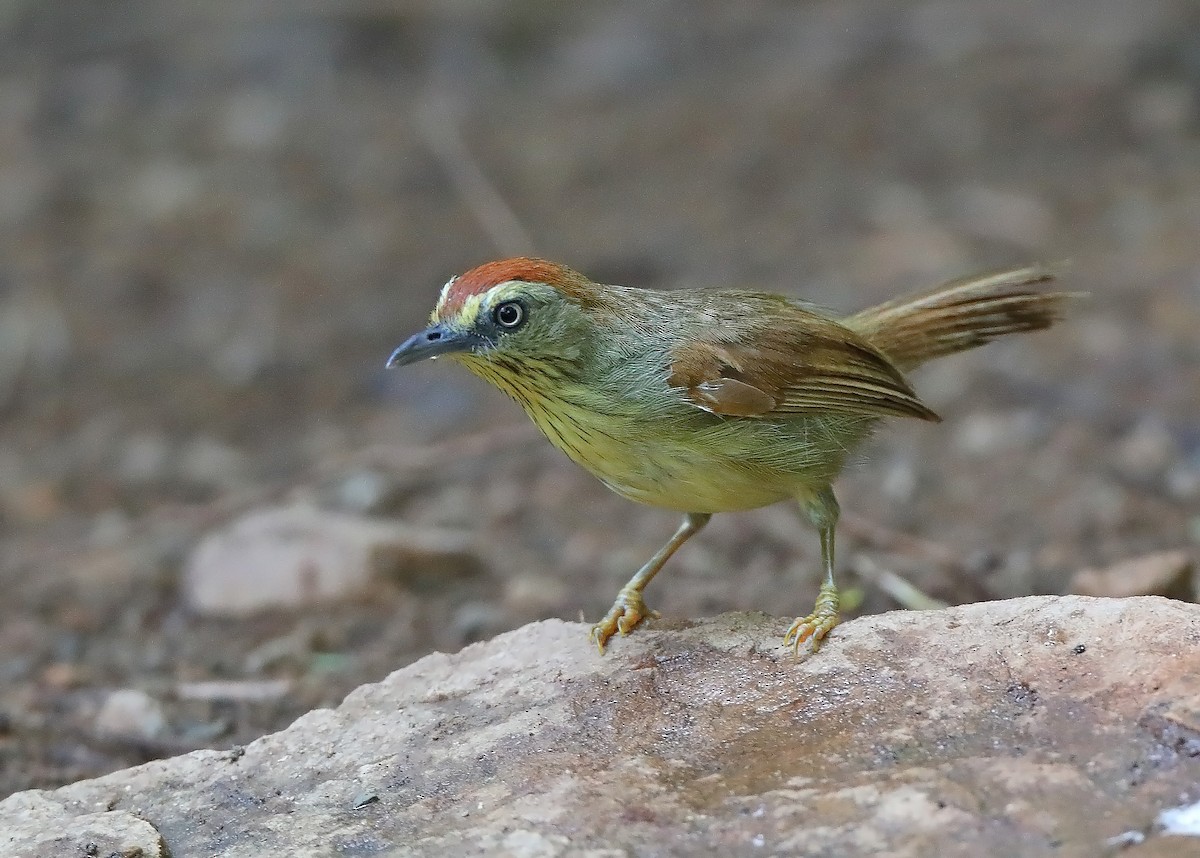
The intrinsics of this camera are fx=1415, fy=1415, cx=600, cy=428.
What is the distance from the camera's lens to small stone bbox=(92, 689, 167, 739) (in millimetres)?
4750

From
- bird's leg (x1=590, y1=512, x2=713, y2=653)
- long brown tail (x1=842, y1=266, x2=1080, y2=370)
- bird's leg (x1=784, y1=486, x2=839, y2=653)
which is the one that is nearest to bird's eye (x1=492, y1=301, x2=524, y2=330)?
bird's leg (x1=590, y1=512, x2=713, y2=653)

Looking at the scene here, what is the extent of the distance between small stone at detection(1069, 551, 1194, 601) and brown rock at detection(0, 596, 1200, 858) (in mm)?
1401

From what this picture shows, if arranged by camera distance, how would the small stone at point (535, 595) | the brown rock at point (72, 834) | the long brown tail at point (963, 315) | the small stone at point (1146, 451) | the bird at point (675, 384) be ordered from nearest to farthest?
the brown rock at point (72, 834) → the bird at point (675, 384) → the long brown tail at point (963, 315) → the small stone at point (535, 595) → the small stone at point (1146, 451)

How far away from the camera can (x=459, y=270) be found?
9.45 m

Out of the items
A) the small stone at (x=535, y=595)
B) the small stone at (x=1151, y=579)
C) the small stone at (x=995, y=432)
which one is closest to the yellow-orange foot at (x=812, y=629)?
the small stone at (x=1151, y=579)

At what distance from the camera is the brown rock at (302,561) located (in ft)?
19.0

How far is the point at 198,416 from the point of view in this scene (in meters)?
8.23

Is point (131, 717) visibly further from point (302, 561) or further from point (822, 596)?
point (822, 596)

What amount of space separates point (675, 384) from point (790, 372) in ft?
1.49

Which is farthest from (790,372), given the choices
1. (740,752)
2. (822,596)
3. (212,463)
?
(212,463)

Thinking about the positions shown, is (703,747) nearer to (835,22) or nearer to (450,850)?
(450,850)

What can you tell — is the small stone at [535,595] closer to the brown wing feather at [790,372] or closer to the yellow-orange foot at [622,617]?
the yellow-orange foot at [622,617]

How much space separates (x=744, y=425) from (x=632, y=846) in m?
1.66

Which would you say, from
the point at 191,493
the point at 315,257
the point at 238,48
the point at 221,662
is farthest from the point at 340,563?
the point at 238,48
